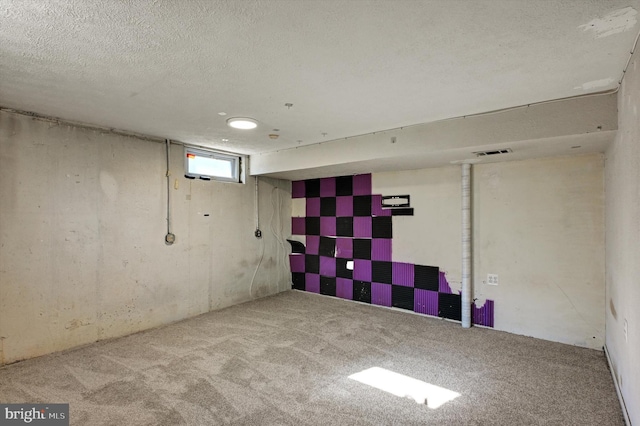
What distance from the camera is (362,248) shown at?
4.48 meters

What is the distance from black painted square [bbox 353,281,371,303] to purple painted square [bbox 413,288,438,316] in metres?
0.67

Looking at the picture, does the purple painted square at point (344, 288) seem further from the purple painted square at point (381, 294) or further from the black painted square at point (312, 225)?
the black painted square at point (312, 225)

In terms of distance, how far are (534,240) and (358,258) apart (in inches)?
83.7

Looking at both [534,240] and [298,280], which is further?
[298,280]

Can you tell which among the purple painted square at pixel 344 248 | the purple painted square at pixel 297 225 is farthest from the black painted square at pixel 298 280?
the purple painted square at pixel 344 248

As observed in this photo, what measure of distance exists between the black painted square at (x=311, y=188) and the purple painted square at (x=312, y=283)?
128 centimetres

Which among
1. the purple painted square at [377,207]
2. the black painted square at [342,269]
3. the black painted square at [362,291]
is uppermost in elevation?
the purple painted square at [377,207]

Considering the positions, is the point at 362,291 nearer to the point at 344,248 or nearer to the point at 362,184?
the point at 344,248

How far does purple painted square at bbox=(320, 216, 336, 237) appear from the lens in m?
4.79

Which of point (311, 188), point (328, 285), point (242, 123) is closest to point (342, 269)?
point (328, 285)

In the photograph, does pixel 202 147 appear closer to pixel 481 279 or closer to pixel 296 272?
pixel 296 272

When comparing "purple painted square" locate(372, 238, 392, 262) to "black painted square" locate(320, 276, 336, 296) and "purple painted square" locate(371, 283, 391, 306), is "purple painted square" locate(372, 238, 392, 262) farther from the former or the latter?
"black painted square" locate(320, 276, 336, 296)

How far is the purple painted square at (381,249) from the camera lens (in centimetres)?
423

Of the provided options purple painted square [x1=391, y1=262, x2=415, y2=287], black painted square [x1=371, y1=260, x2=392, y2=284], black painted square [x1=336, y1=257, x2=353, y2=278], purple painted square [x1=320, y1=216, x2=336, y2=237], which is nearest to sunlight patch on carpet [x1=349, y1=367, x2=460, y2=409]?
purple painted square [x1=391, y1=262, x2=415, y2=287]
